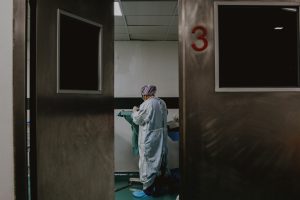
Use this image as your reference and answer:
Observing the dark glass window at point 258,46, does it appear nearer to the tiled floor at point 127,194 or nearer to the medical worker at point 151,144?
the medical worker at point 151,144

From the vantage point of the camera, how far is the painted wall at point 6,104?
148 centimetres

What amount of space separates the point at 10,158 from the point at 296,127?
1600mm

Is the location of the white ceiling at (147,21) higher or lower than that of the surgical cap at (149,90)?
higher

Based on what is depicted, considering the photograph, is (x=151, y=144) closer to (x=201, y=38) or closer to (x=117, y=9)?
(x=117, y=9)

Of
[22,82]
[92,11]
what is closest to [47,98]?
[22,82]

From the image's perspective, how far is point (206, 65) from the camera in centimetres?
167

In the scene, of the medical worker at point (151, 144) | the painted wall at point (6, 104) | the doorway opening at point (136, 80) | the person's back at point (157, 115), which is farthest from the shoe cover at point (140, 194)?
the painted wall at point (6, 104)

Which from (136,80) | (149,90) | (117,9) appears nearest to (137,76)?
(136,80)

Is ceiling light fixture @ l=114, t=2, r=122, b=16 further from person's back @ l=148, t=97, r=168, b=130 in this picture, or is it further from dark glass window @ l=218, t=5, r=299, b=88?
dark glass window @ l=218, t=5, r=299, b=88

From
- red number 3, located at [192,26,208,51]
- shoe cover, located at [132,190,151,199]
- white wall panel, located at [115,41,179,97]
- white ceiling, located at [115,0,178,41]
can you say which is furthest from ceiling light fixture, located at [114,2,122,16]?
shoe cover, located at [132,190,151,199]

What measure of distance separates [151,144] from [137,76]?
5.16 ft

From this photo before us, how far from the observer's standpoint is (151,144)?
14.5 feet

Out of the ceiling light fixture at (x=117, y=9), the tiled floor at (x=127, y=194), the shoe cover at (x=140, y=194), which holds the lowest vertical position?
the tiled floor at (x=127, y=194)

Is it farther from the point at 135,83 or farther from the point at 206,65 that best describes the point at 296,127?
the point at 135,83
